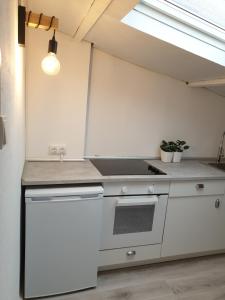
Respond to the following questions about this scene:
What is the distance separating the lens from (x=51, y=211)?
1.65 metres

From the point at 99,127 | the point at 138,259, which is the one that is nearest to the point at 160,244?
the point at 138,259

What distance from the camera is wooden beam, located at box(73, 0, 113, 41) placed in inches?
51.6

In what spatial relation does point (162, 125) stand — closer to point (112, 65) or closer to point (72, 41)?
point (112, 65)

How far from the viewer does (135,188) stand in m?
1.95

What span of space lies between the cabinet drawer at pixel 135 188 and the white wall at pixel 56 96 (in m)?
0.56

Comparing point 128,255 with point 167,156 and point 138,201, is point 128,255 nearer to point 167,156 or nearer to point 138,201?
point 138,201

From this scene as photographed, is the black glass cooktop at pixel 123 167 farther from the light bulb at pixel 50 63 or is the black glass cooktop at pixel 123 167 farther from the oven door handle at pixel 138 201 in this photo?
the light bulb at pixel 50 63

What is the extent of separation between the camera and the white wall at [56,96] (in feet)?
6.26

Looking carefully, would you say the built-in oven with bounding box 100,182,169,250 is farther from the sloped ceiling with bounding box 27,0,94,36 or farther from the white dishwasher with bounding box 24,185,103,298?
the sloped ceiling with bounding box 27,0,94,36

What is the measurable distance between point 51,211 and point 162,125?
1458 millimetres

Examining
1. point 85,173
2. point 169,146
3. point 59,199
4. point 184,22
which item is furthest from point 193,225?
point 184,22

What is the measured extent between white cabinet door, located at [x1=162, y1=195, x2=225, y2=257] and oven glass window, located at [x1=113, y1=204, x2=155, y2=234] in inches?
7.2

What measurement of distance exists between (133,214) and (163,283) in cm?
65

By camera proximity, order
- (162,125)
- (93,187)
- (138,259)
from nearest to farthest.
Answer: (93,187), (138,259), (162,125)
